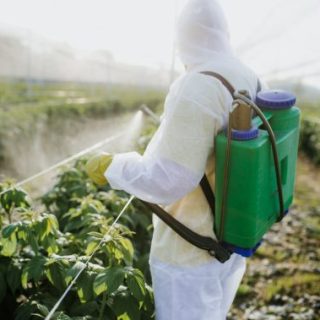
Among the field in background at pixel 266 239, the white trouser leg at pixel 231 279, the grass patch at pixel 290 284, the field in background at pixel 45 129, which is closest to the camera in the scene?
the white trouser leg at pixel 231 279

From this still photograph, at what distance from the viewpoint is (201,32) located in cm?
179

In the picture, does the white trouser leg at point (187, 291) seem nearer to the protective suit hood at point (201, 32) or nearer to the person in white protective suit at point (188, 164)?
the person in white protective suit at point (188, 164)

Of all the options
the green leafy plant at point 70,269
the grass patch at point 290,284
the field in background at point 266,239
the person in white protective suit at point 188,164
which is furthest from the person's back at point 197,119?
the grass patch at point 290,284

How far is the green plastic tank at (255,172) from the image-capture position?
1636 mm

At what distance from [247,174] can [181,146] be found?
9.6 inches

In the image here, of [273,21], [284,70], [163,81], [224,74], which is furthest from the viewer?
[163,81]

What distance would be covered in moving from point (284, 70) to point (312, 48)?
4509 mm

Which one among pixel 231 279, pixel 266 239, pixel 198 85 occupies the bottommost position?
pixel 266 239

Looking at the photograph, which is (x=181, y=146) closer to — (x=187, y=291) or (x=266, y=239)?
(x=187, y=291)

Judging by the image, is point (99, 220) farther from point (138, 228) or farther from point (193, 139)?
point (138, 228)

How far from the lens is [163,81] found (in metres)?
30.5

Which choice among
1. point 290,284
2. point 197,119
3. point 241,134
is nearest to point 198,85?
point 197,119

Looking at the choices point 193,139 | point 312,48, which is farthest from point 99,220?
point 312,48

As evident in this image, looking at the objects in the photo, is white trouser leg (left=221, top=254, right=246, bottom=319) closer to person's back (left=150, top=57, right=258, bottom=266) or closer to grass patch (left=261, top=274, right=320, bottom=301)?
person's back (left=150, top=57, right=258, bottom=266)
